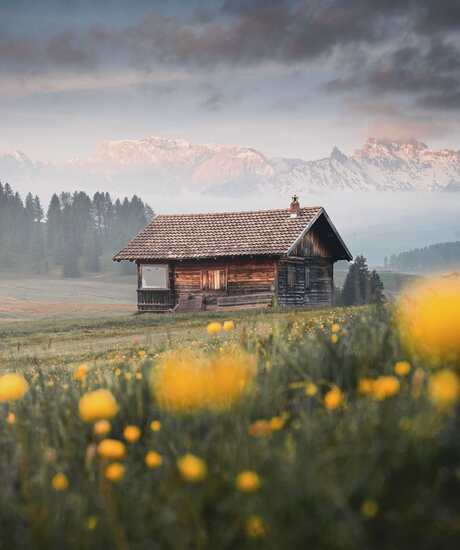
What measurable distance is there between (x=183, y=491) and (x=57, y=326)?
94.2 feet

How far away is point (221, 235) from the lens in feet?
129

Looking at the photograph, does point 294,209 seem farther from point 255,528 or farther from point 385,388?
point 255,528

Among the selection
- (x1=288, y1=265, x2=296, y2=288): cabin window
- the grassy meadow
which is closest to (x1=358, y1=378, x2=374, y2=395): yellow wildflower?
(x1=288, y1=265, x2=296, y2=288): cabin window

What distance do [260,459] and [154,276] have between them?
37.8m

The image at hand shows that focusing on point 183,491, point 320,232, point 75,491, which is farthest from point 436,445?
point 320,232

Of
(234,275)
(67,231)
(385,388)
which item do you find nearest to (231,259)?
(234,275)

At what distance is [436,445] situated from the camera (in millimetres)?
2873

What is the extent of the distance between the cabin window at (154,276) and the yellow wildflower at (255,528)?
3741 centimetres

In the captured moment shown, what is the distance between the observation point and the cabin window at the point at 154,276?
3994 centimetres

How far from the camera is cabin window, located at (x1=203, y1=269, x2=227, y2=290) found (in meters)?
38.3

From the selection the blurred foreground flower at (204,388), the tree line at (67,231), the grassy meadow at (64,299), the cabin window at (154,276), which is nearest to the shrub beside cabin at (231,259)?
the cabin window at (154,276)

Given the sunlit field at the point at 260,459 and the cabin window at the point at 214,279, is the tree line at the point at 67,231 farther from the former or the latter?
the sunlit field at the point at 260,459

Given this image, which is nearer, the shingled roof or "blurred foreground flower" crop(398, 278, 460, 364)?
"blurred foreground flower" crop(398, 278, 460, 364)

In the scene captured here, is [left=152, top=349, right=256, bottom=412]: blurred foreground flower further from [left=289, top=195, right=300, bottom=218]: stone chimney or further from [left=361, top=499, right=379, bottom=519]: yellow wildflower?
[left=289, top=195, right=300, bottom=218]: stone chimney
